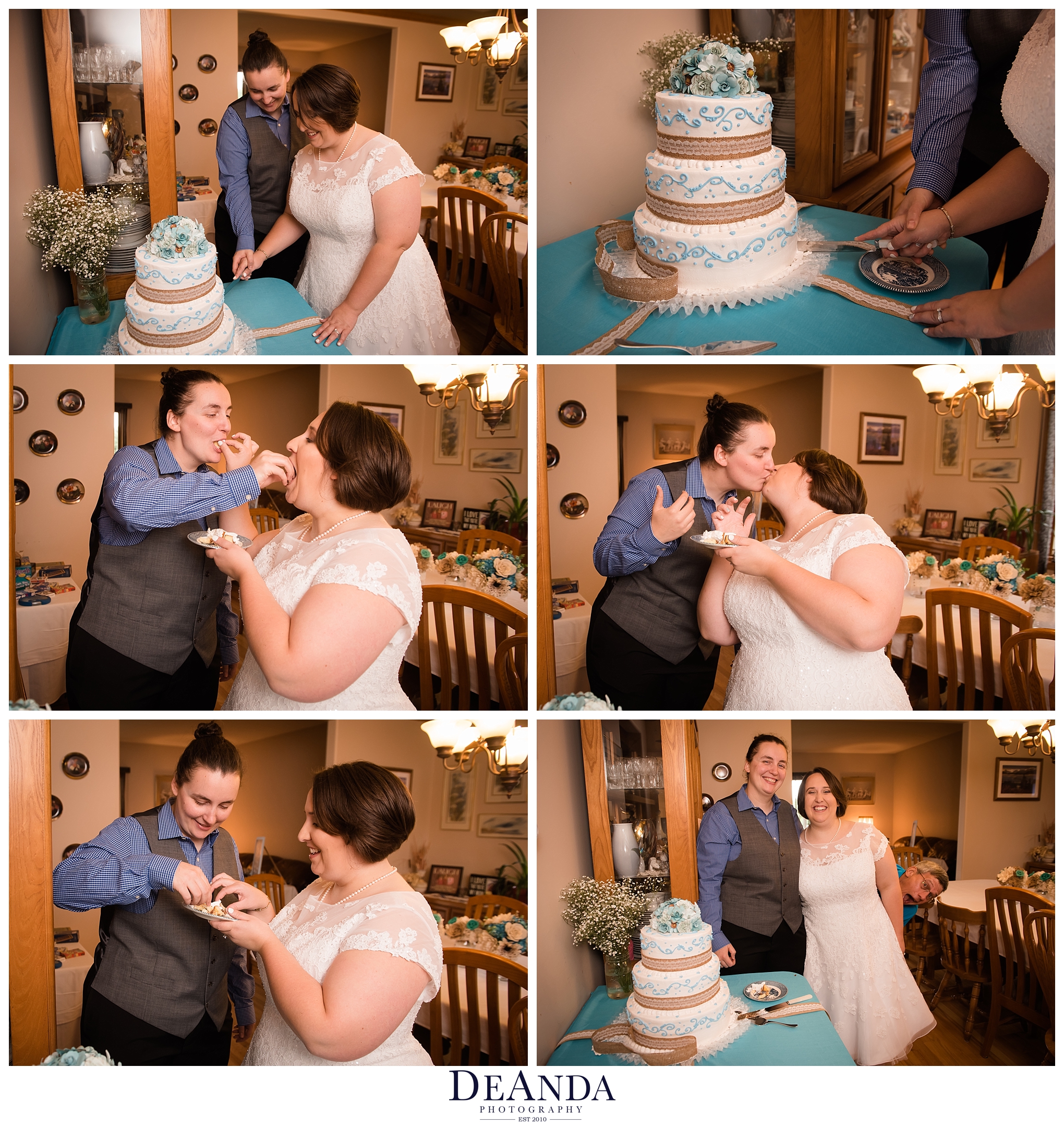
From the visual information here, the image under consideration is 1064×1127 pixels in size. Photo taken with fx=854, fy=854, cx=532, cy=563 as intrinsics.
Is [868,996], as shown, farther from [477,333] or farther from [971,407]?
[477,333]

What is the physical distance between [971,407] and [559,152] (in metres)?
0.95

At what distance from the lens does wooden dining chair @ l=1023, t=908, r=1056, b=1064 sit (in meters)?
1.65

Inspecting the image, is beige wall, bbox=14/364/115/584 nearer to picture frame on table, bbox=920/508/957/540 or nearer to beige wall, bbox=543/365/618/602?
beige wall, bbox=543/365/618/602

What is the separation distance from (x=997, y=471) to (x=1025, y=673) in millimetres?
397

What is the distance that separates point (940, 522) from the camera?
1.55 m

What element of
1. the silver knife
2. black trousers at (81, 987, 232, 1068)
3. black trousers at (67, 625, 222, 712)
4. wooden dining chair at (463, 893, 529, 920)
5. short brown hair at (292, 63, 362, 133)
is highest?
short brown hair at (292, 63, 362, 133)

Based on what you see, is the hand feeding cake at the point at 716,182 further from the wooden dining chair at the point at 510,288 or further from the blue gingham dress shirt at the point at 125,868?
the blue gingham dress shirt at the point at 125,868

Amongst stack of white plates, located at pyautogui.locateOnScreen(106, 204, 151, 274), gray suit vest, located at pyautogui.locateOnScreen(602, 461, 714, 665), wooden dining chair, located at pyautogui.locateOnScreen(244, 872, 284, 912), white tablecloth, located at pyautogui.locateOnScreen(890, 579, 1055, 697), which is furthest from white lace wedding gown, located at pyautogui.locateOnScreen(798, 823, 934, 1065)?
stack of white plates, located at pyautogui.locateOnScreen(106, 204, 151, 274)

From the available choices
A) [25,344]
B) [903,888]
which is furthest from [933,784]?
[25,344]

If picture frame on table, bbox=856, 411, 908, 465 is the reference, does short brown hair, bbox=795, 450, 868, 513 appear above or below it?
below

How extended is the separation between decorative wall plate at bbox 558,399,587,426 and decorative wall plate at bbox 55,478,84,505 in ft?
2.97

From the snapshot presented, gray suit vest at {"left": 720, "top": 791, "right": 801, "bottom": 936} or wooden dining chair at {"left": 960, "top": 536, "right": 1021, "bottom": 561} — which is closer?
wooden dining chair at {"left": 960, "top": 536, "right": 1021, "bottom": 561}

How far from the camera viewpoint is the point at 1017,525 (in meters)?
1.60

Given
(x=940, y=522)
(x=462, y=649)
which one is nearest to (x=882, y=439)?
(x=940, y=522)
